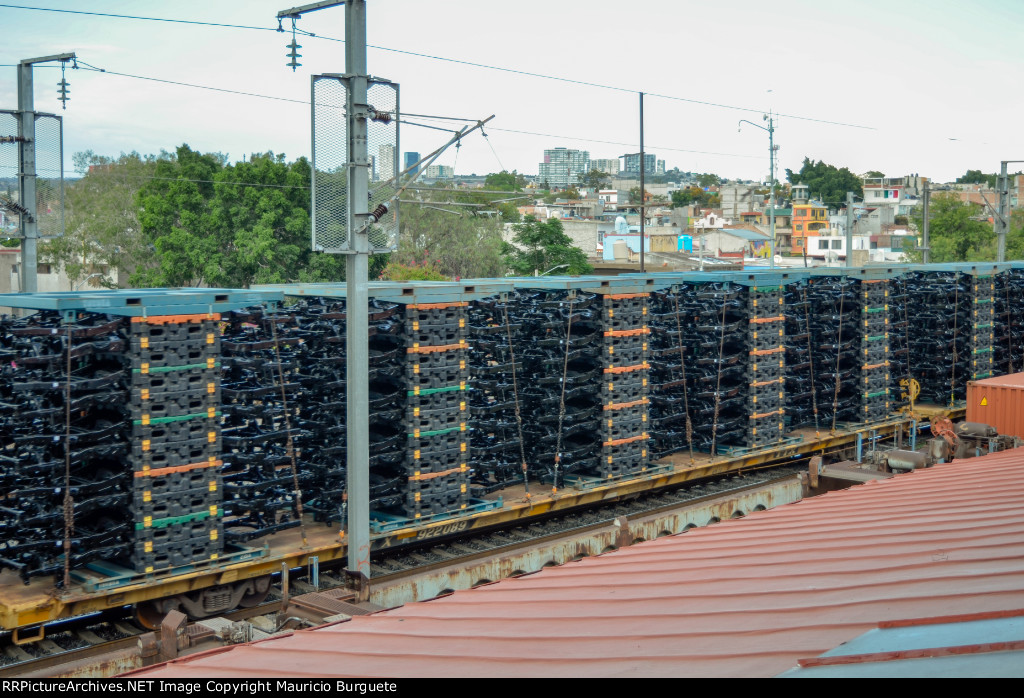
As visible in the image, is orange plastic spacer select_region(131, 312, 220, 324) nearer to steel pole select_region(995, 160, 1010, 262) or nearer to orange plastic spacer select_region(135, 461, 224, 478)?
orange plastic spacer select_region(135, 461, 224, 478)

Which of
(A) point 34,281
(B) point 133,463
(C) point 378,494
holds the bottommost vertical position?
(C) point 378,494

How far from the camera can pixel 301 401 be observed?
696 inches

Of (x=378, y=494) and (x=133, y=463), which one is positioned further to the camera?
(x=378, y=494)

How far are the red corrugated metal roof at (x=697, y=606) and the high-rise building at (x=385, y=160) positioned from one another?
24.5 feet

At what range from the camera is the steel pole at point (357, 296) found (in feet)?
49.3

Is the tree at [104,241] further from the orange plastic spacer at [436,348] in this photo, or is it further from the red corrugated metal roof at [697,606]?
the red corrugated metal roof at [697,606]

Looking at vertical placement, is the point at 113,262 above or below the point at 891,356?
above

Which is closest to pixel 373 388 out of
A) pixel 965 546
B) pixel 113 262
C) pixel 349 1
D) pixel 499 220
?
pixel 349 1

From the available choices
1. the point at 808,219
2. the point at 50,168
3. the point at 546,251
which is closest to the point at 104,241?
the point at 546,251

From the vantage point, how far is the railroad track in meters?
13.4

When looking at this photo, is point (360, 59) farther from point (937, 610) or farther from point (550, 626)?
point (937, 610)

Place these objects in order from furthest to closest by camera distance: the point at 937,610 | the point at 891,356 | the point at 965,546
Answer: the point at 891,356 < the point at 965,546 < the point at 937,610

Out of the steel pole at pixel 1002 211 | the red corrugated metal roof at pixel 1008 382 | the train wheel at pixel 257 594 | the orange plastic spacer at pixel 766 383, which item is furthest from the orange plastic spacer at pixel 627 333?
the steel pole at pixel 1002 211

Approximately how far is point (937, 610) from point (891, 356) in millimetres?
24350
